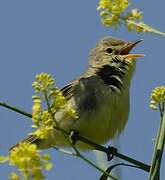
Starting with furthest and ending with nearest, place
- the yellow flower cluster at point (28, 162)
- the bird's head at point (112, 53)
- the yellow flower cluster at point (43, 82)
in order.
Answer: the bird's head at point (112, 53)
the yellow flower cluster at point (43, 82)
the yellow flower cluster at point (28, 162)

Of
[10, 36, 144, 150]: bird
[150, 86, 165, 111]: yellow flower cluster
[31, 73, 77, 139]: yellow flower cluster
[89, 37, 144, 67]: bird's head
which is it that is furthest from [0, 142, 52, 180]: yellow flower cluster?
[89, 37, 144, 67]: bird's head

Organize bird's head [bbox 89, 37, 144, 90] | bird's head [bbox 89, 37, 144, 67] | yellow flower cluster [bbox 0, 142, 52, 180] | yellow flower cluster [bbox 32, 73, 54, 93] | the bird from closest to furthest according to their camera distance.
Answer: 1. yellow flower cluster [bbox 0, 142, 52, 180]
2. yellow flower cluster [bbox 32, 73, 54, 93]
3. the bird
4. bird's head [bbox 89, 37, 144, 90]
5. bird's head [bbox 89, 37, 144, 67]

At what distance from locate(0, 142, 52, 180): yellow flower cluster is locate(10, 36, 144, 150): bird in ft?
8.70

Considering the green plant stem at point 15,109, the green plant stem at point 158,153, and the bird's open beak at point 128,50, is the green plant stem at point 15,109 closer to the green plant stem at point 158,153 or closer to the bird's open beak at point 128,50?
the green plant stem at point 158,153

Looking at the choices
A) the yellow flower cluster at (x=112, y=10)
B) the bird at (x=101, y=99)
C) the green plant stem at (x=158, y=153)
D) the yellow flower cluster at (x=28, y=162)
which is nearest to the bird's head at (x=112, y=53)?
the bird at (x=101, y=99)

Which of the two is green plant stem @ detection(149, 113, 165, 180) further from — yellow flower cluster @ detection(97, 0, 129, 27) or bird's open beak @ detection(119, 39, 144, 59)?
bird's open beak @ detection(119, 39, 144, 59)

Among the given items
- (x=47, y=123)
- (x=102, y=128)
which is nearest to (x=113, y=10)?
(x=47, y=123)

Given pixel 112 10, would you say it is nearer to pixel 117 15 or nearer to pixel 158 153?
pixel 117 15

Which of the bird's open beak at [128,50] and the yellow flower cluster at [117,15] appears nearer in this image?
the yellow flower cluster at [117,15]

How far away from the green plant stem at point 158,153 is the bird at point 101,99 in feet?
7.63

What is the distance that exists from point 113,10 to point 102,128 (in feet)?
7.99

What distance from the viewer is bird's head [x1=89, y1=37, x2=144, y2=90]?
14.8 feet

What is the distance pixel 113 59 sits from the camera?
487 cm

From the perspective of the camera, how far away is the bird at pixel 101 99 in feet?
14.0
